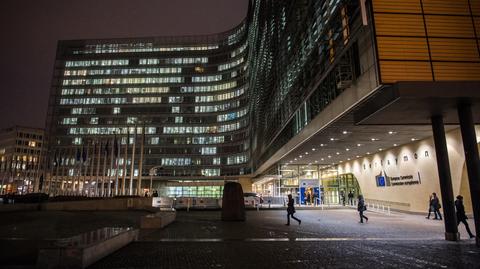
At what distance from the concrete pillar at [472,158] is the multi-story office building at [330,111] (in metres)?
0.10

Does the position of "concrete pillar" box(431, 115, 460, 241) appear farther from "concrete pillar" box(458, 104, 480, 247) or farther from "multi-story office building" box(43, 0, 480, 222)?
"concrete pillar" box(458, 104, 480, 247)

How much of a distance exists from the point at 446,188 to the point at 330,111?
27.2ft

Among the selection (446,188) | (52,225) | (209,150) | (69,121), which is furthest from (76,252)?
(69,121)

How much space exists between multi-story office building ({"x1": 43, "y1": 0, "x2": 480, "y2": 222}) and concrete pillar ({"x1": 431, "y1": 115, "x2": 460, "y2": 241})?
138mm

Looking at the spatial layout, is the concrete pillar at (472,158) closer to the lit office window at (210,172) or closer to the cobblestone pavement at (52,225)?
the cobblestone pavement at (52,225)

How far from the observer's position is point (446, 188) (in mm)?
14141

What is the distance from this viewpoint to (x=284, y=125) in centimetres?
3897

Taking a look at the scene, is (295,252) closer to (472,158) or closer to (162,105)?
(472,158)

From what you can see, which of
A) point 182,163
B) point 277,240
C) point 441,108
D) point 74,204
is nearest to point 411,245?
point 277,240

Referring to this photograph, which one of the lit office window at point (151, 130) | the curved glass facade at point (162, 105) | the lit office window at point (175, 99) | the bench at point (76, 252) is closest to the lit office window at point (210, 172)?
the curved glass facade at point (162, 105)

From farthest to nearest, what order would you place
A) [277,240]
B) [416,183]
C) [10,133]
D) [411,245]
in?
[10,133], [416,183], [277,240], [411,245]

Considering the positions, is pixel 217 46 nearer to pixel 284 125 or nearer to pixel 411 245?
pixel 284 125

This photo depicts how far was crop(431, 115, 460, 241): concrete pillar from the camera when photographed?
1367 cm

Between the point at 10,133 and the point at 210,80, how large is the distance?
87304 mm
